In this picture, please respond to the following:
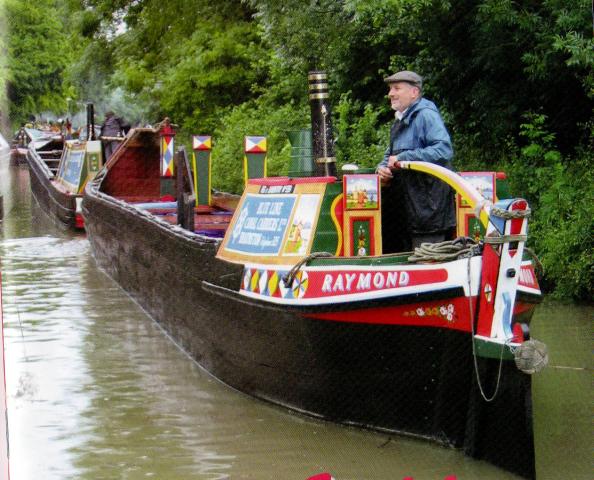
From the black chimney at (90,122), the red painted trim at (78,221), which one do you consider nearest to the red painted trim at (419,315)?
the red painted trim at (78,221)

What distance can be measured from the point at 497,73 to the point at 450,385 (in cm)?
731

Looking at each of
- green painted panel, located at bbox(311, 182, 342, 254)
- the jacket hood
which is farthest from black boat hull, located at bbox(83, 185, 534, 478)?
the jacket hood

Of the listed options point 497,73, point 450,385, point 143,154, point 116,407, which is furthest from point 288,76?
point 450,385

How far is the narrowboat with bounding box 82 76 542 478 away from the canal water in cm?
17

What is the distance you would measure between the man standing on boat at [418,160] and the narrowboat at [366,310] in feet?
0.55

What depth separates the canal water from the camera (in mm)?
5793

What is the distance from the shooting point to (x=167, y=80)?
23281 millimetres

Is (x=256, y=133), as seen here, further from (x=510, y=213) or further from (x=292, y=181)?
(x=510, y=213)

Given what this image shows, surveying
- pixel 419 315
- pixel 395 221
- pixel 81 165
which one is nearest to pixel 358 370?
pixel 419 315

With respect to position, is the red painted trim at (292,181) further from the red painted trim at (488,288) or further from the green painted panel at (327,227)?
the red painted trim at (488,288)

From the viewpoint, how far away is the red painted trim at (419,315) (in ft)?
18.4

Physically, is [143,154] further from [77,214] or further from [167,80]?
[167,80]

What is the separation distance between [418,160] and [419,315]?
1035 mm

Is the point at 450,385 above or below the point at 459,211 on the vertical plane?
below
